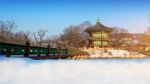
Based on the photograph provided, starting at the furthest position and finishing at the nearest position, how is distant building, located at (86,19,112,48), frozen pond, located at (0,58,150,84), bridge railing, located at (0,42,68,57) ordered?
distant building, located at (86,19,112,48) < bridge railing, located at (0,42,68,57) < frozen pond, located at (0,58,150,84)

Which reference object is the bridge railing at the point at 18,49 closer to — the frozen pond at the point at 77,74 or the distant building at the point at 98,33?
the frozen pond at the point at 77,74

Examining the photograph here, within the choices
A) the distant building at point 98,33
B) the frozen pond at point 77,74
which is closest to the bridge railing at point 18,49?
the frozen pond at point 77,74

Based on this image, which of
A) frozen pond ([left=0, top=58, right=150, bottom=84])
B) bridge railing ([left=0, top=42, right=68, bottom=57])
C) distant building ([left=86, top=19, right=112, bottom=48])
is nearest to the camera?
frozen pond ([left=0, top=58, right=150, bottom=84])

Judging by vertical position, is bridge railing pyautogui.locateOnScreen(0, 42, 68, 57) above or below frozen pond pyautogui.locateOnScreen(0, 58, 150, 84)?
above

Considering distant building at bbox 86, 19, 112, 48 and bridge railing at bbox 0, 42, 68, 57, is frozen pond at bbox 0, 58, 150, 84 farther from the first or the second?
distant building at bbox 86, 19, 112, 48

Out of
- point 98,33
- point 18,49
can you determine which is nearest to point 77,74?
point 18,49

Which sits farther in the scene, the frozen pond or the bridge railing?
the bridge railing

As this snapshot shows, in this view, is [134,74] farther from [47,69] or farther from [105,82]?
[47,69]

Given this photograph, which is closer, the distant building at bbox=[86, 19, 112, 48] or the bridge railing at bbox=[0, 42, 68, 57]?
the bridge railing at bbox=[0, 42, 68, 57]

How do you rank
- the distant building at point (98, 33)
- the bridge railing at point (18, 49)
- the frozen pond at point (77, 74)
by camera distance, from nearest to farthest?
→ the frozen pond at point (77, 74), the bridge railing at point (18, 49), the distant building at point (98, 33)

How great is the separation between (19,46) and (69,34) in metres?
8.54

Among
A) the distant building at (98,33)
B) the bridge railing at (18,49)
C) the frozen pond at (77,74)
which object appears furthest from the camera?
the distant building at (98,33)

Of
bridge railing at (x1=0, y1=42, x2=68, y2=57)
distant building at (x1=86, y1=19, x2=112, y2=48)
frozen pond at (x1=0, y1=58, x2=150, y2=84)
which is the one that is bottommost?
frozen pond at (x1=0, y1=58, x2=150, y2=84)

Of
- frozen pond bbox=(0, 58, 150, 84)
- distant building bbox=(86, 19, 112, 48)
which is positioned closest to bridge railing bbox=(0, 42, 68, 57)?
frozen pond bbox=(0, 58, 150, 84)
